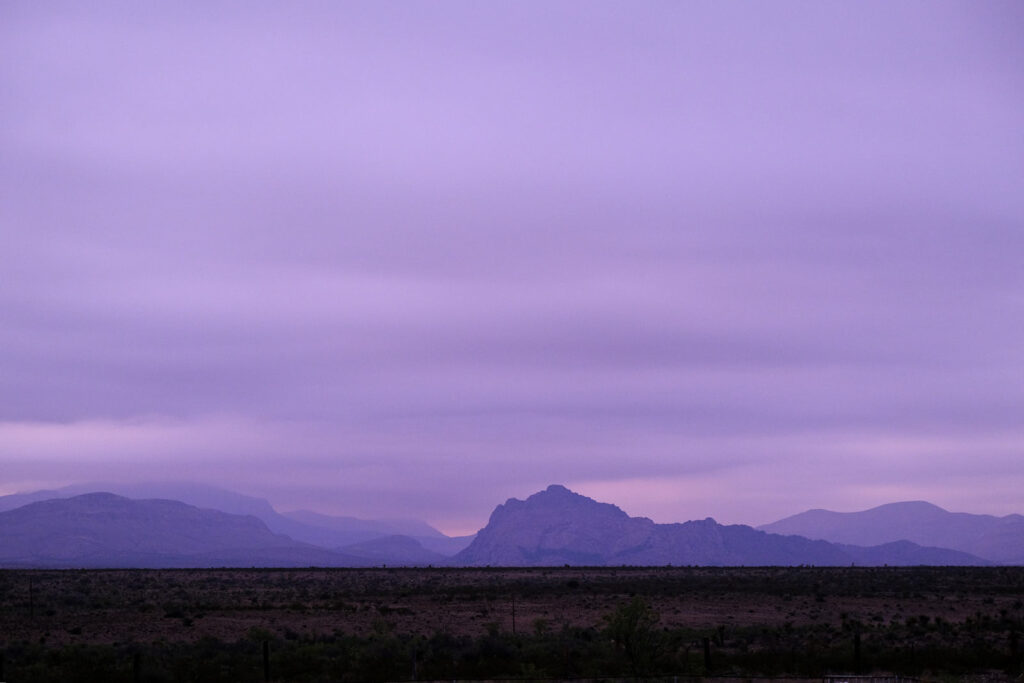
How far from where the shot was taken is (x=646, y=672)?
28078mm

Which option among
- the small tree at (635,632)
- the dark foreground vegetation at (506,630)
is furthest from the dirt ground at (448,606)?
the small tree at (635,632)

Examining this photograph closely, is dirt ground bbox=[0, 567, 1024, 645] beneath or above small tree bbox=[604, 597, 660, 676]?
beneath

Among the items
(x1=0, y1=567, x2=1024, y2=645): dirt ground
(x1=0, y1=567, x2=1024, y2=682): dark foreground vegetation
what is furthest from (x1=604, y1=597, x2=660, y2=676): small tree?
(x1=0, y1=567, x2=1024, y2=645): dirt ground

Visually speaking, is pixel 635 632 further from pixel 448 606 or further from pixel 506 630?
pixel 448 606

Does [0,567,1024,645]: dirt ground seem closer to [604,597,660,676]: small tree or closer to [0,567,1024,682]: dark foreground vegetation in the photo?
[0,567,1024,682]: dark foreground vegetation

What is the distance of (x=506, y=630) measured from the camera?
141 feet

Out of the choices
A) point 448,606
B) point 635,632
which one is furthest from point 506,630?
point 635,632

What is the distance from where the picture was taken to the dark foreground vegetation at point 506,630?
2934 centimetres

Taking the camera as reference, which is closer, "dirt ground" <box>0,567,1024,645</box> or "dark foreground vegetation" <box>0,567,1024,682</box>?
"dark foreground vegetation" <box>0,567,1024,682</box>

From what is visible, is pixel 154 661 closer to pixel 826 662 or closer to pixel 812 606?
pixel 826 662

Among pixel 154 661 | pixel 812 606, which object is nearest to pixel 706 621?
pixel 812 606

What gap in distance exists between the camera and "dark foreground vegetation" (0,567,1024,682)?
29.3m

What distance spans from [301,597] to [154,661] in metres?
32.2

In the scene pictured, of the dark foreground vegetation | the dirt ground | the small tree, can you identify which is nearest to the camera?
the small tree
